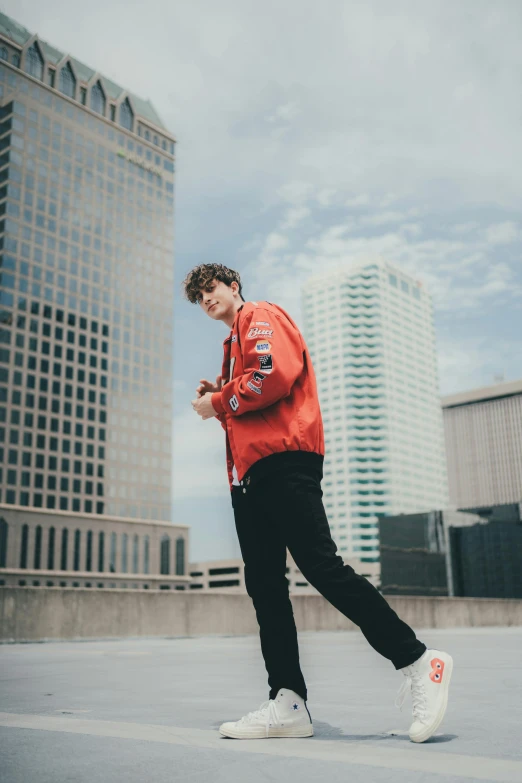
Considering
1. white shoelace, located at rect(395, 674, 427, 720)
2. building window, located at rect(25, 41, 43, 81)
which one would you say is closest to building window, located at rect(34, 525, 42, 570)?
building window, located at rect(25, 41, 43, 81)

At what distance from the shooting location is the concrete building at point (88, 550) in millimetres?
76125

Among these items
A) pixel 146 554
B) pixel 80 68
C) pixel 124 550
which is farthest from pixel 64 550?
pixel 80 68

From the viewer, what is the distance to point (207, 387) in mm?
3135

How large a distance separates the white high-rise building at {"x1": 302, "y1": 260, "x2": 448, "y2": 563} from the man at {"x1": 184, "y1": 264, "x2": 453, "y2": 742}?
157 meters

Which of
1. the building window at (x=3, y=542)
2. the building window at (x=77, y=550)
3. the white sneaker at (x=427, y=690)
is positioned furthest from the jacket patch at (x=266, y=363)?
the building window at (x=77, y=550)

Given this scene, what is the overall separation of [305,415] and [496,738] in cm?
123

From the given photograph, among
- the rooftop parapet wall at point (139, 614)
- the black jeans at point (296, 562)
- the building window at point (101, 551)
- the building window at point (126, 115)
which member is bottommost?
the rooftop parapet wall at point (139, 614)

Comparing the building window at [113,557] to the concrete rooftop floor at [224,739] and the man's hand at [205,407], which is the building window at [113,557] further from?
the man's hand at [205,407]

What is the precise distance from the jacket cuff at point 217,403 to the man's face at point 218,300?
45 centimetres

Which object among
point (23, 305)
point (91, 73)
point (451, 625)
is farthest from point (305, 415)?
point (91, 73)

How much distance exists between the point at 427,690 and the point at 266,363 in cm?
125

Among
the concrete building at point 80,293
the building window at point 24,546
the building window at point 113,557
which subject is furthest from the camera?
the concrete building at point 80,293

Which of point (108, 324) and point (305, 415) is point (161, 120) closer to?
point (108, 324)

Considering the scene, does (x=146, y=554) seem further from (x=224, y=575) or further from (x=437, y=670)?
(x=437, y=670)
